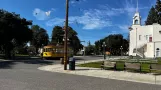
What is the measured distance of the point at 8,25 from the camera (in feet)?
171

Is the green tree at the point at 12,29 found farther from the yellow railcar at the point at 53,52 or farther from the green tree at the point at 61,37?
the green tree at the point at 61,37

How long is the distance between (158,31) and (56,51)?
106ft

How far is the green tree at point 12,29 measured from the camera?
50.7 meters

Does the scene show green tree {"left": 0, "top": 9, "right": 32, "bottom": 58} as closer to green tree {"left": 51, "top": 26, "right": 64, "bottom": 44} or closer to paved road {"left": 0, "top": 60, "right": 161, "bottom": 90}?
paved road {"left": 0, "top": 60, "right": 161, "bottom": 90}

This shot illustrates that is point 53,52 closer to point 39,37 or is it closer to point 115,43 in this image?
point 39,37

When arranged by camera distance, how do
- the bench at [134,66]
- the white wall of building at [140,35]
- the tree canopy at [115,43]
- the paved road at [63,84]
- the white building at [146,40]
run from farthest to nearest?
the tree canopy at [115,43] → the white wall of building at [140,35] → the white building at [146,40] → the bench at [134,66] → the paved road at [63,84]

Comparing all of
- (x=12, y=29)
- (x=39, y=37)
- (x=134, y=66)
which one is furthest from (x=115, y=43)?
(x=134, y=66)

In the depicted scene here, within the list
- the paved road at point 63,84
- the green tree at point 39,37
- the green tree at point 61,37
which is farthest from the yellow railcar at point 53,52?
the green tree at point 39,37

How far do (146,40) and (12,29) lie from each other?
38.0 meters

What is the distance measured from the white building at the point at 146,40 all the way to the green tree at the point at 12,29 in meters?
26.7

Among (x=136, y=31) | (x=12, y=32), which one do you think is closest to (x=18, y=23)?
(x=12, y=32)

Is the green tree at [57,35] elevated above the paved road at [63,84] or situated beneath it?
elevated above

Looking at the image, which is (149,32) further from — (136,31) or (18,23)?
(18,23)

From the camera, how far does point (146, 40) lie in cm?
7375
